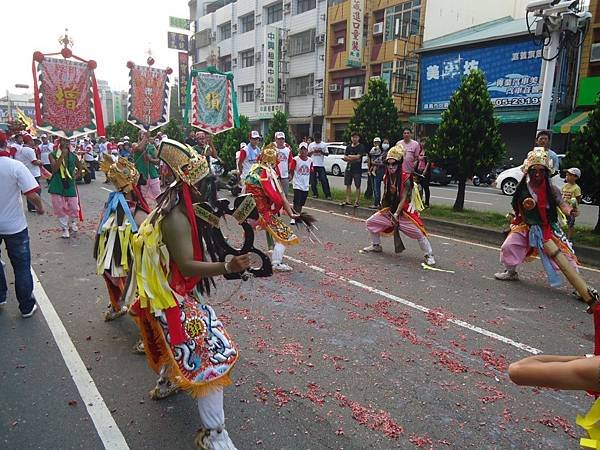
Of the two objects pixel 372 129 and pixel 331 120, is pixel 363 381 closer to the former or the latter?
pixel 372 129

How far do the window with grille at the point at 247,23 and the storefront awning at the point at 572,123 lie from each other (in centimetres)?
2974

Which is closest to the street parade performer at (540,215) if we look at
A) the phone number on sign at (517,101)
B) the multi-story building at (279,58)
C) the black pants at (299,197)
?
the black pants at (299,197)

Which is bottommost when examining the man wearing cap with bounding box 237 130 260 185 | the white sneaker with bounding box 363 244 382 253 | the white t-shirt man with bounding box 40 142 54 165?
the white sneaker with bounding box 363 244 382 253

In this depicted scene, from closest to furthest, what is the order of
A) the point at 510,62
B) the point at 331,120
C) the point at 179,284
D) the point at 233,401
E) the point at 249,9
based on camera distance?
the point at 179,284
the point at 233,401
the point at 510,62
the point at 331,120
the point at 249,9

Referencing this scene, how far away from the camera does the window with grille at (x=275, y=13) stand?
37844 mm

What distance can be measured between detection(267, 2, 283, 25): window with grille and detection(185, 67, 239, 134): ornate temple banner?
3013 centimetres

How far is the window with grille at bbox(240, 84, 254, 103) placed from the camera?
134 feet

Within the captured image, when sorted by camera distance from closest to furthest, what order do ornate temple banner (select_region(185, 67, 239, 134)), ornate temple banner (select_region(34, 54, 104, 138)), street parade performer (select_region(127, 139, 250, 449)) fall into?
street parade performer (select_region(127, 139, 250, 449))
ornate temple banner (select_region(34, 54, 104, 138))
ornate temple banner (select_region(185, 67, 239, 134))

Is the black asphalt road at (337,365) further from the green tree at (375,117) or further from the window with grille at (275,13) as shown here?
the window with grille at (275,13)

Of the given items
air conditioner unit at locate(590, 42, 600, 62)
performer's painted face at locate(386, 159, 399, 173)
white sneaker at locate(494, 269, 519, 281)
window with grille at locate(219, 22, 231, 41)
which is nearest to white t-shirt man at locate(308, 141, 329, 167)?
performer's painted face at locate(386, 159, 399, 173)

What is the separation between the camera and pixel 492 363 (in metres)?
3.81

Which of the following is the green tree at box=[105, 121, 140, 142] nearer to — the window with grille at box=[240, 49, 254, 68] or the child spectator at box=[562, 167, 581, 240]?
the window with grille at box=[240, 49, 254, 68]

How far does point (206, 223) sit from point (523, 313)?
3912mm

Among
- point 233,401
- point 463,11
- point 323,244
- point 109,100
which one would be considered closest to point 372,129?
point 323,244
